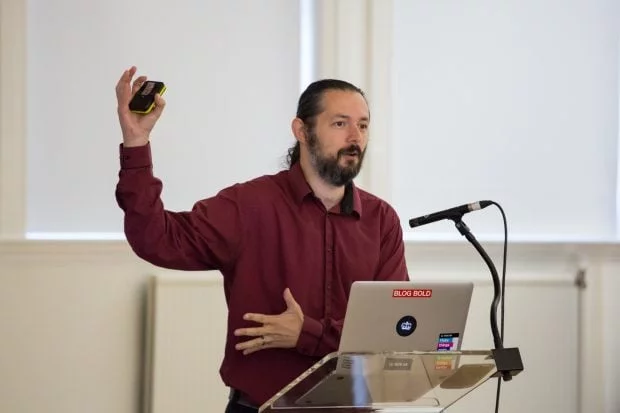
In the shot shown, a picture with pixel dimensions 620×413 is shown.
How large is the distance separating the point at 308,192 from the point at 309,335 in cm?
42

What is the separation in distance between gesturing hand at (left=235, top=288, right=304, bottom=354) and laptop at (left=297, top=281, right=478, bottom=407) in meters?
0.29

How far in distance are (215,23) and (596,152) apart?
5.99ft

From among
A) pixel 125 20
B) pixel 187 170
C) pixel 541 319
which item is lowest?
pixel 541 319

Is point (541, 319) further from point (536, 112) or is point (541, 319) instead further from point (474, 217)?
point (536, 112)

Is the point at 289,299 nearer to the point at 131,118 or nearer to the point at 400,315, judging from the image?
the point at 400,315

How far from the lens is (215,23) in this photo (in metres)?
3.76

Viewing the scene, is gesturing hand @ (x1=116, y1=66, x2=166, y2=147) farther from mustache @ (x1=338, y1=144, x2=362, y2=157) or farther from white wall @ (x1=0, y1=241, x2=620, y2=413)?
white wall @ (x1=0, y1=241, x2=620, y2=413)

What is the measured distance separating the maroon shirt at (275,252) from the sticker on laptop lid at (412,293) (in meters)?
0.34

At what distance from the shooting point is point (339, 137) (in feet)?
7.95

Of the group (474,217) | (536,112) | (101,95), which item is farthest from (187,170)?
(536,112)

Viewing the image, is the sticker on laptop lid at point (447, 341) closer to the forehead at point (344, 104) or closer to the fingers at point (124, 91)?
the forehead at point (344, 104)

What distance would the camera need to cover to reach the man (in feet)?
7.16

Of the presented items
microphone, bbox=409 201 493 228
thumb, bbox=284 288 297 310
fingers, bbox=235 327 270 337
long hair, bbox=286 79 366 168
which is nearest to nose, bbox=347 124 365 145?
long hair, bbox=286 79 366 168

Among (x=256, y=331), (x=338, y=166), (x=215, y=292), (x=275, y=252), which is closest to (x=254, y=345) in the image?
(x=256, y=331)
